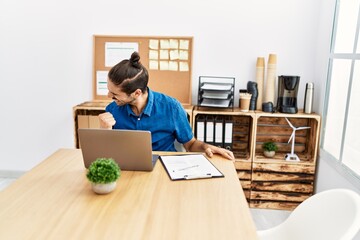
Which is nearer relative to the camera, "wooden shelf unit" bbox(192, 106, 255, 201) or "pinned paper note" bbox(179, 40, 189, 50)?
"wooden shelf unit" bbox(192, 106, 255, 201)

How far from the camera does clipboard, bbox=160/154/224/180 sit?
1453mm

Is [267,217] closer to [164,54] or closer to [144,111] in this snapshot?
[144,111]

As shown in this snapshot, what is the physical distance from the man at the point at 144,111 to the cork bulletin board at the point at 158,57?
3.22 feet

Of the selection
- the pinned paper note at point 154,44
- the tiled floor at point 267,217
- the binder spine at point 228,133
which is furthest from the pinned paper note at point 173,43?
the tiled floor at point 267,217

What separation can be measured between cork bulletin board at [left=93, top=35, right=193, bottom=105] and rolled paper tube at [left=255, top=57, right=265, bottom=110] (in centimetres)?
59

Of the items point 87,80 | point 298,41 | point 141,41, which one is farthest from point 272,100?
point 87,80

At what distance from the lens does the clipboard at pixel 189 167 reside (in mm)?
1453

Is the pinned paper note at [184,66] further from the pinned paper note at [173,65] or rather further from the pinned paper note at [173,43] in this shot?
the pinned paper note at [173,43]

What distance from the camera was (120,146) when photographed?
55.4 inches

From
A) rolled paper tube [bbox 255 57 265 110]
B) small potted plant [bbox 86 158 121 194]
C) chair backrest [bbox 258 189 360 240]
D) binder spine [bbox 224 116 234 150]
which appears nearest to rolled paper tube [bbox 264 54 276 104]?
rolled paper tube [bbox 255 57 265 110]

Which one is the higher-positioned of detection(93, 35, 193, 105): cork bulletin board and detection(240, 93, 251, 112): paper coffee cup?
detection(93, 35, 193, 105): cork bulletin board

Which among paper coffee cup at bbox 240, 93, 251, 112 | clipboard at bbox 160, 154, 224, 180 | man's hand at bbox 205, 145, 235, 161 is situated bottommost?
clipboard at bbox 160, 154, 224, 180

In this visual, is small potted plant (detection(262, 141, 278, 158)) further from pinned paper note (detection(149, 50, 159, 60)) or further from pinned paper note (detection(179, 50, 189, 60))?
pinned paper note (detection(149, 50, 159, 60))

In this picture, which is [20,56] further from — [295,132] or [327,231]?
[327,231]
